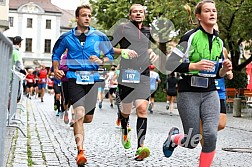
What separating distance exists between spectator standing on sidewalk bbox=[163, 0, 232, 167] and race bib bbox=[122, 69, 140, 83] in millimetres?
1746

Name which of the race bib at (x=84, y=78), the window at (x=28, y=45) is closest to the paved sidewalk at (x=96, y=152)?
the race bib at (x=84, y=78)

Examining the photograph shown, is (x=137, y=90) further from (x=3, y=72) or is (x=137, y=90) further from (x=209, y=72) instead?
(x=3, y=72)

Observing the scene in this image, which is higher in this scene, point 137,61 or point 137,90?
point 137,61

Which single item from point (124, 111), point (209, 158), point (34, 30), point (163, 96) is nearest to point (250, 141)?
point (124, 111)

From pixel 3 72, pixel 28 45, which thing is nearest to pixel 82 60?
pixel 3 72

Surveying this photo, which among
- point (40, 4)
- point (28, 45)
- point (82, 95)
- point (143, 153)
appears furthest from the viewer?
point (40, 4)

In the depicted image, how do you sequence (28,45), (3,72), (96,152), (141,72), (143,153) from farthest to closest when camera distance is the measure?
(28,45) < (96,152) < (141,72) < (143,153) < (3,72)

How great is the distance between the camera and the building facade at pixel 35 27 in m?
83.3

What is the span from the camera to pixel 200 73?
19.0ft

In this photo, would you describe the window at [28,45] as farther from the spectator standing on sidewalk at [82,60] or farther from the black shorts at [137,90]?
the spectator standing on sidewalk at [82,60]

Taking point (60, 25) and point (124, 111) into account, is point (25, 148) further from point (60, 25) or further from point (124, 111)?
point (60, 25)

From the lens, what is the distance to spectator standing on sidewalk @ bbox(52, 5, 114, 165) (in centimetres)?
689

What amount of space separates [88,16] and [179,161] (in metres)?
2.23

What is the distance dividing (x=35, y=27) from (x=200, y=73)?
81368 mm
